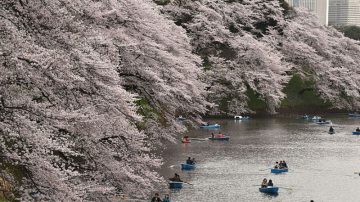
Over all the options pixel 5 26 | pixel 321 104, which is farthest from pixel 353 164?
pixel 321 104

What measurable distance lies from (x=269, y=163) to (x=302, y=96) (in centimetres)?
3554

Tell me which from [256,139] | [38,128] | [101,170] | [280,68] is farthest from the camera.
Result: [280,68]

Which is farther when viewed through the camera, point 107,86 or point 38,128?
point 107,86

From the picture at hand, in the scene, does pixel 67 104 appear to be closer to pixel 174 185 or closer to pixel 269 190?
pixel 174 185

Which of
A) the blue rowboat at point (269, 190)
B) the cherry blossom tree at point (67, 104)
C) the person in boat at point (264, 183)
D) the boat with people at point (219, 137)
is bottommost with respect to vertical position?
the boat with people at point (219, 137)

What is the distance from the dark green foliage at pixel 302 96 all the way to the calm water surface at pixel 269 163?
1292 centimetres

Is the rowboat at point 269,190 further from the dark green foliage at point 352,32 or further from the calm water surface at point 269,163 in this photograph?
the dark green foliage at point 352,32

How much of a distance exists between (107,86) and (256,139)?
30.3 m

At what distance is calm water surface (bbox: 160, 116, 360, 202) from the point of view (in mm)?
33369

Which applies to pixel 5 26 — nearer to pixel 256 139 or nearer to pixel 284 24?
pixel 256 139

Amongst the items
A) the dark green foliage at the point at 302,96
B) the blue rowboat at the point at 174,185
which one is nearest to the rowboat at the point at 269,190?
the blue rowboat at the point at 174,185

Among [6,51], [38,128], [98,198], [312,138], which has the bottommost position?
[312,138]

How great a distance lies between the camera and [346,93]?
7600 cm

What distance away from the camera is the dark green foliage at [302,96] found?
2938 inches
